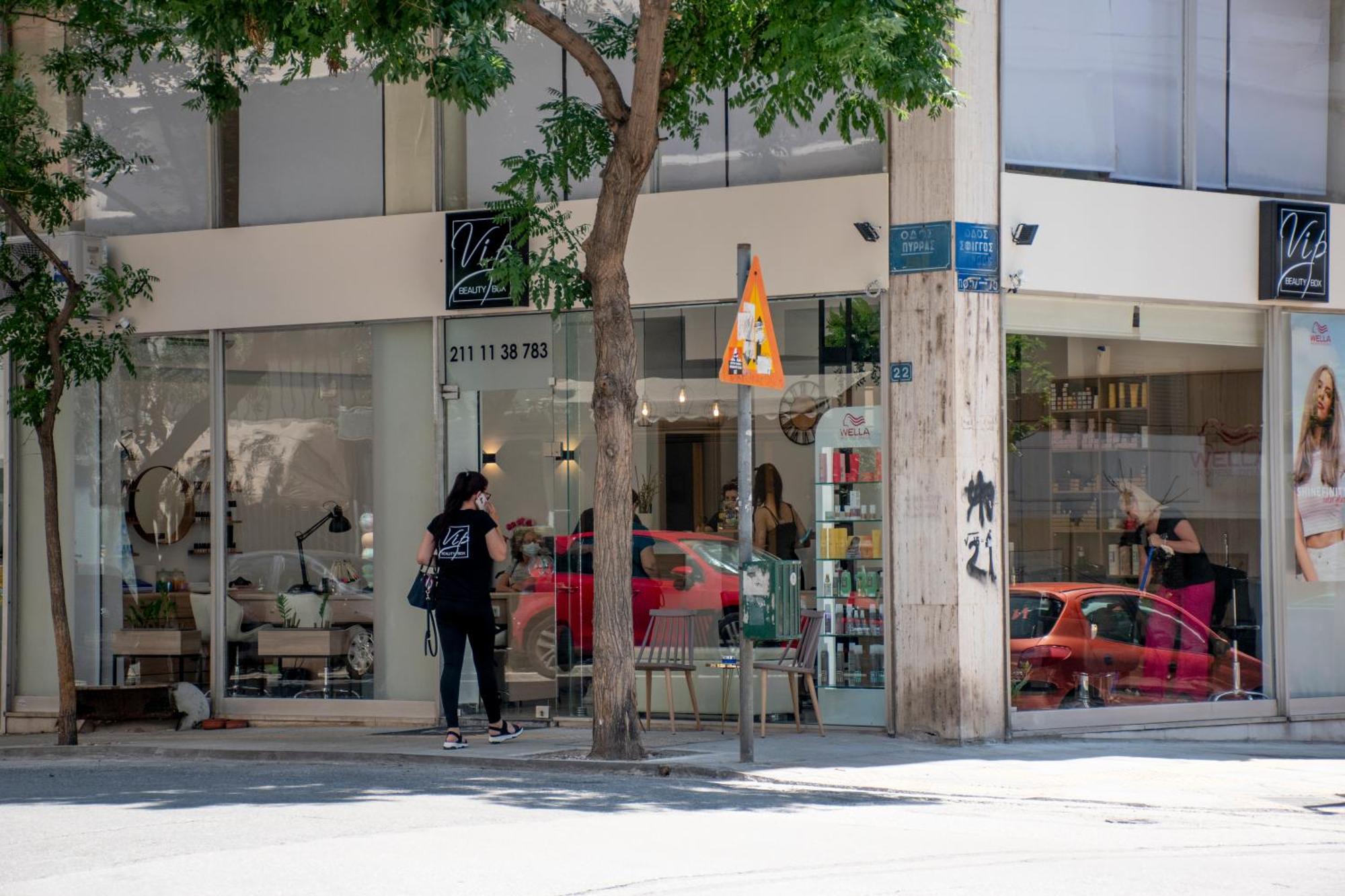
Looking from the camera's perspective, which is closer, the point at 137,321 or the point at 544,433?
the point at 544,433

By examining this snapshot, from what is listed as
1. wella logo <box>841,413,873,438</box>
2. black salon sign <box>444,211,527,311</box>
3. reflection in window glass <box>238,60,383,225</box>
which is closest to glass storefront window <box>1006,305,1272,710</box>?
wella logo <box>841,413,873,438</box>

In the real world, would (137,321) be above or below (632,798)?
above

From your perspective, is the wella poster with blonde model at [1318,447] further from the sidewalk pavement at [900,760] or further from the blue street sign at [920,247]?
the blue street sign at [920,247]

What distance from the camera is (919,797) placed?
9797mm

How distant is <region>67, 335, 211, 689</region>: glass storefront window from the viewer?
15148 millimetres

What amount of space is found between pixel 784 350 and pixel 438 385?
10.00ft

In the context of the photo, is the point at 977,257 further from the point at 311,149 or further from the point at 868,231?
the point at 311,149

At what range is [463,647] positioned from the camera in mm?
A: 12414

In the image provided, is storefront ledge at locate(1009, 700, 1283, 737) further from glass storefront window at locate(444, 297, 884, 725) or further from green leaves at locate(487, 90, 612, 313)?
green leaves at locate(487, 90, 612, 313)

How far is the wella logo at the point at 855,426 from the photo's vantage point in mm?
12695

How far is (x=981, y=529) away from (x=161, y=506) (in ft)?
24.8

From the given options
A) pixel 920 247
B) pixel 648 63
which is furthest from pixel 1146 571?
pixel 648 63

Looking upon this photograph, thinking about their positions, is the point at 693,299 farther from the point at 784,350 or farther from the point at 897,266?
the point at 897,266

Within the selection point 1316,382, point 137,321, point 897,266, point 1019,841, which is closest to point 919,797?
point 1019,841
